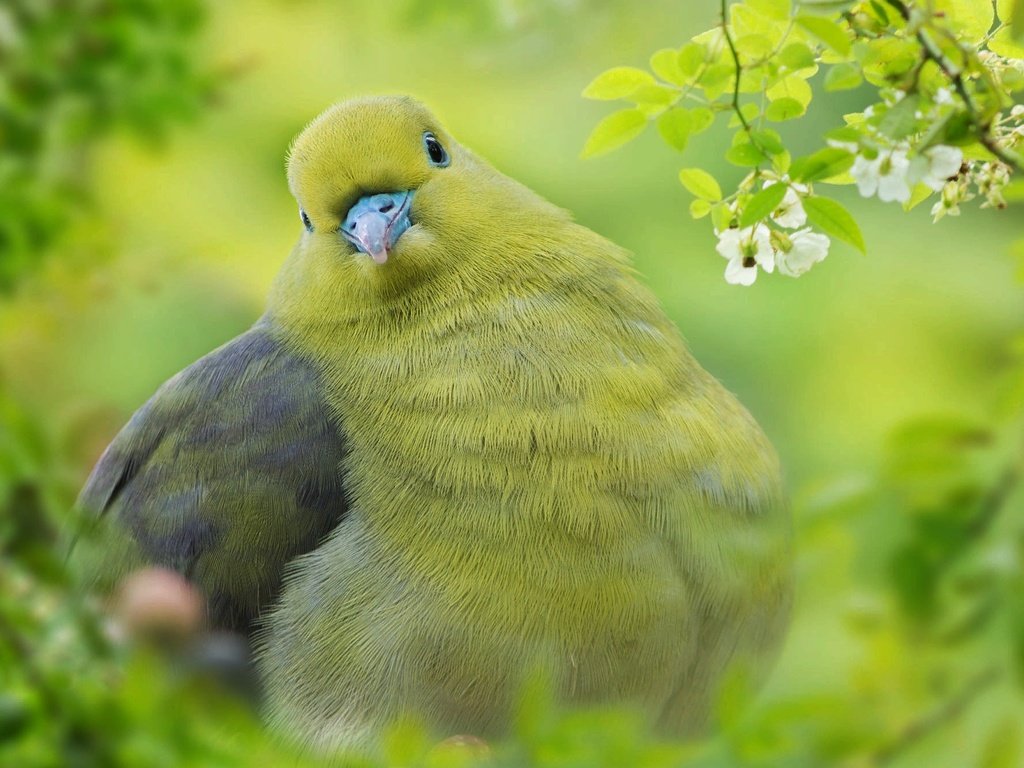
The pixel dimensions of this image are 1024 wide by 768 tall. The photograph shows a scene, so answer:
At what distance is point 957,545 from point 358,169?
922 millimetres

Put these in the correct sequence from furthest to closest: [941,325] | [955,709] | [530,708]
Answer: [941,325] < [530,708] < [955,709]

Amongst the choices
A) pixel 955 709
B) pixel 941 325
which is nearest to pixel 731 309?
pixel 941 325

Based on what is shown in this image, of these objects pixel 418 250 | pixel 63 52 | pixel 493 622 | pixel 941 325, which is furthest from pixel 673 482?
pixel 941 325

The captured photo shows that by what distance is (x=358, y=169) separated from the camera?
1510mm

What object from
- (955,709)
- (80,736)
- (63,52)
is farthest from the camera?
(63,52)

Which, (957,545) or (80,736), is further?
(80,736)

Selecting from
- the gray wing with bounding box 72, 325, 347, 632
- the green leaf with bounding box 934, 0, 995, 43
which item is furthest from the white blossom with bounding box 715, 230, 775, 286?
the gray wing with bounding box 72, 325, 347, 632

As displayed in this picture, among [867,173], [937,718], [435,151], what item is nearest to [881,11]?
[867,173]

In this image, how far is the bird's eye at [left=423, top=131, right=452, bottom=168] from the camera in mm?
1629

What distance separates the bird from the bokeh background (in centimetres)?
14

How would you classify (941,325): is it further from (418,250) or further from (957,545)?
(957,545)

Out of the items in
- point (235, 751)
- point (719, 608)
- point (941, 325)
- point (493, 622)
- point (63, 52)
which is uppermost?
point (63, 52)

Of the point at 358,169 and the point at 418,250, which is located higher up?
the point at 358,169

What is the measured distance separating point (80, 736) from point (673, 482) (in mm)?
697
